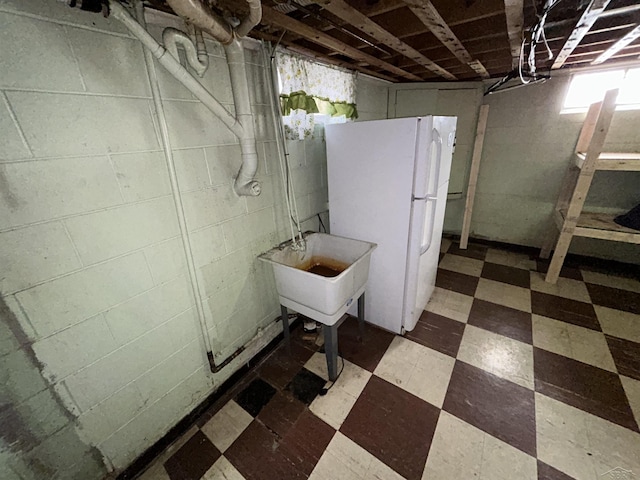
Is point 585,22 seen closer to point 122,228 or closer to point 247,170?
point 247,170

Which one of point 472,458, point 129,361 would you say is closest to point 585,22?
point 472,458

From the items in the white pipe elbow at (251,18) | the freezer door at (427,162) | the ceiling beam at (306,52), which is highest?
the ceiling beam at (306,52)

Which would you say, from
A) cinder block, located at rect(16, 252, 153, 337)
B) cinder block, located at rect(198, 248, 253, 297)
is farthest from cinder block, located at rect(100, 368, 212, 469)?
cinder block, located at rect(16, 252, 153, 337)

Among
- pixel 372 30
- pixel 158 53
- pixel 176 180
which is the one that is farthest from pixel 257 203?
pixel 372 30

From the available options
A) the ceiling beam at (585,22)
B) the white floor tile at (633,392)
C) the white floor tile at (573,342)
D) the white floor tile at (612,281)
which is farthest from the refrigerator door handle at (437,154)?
the white floor tile at (612,281)

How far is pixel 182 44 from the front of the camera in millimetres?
1060

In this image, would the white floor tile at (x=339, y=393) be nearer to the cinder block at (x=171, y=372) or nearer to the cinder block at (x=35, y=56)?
the cinder block at (x=171, y=372)

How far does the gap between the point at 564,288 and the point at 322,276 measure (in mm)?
2600

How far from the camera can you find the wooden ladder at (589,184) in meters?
1.96

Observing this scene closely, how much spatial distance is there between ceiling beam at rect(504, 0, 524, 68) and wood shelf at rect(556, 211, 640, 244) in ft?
5.46

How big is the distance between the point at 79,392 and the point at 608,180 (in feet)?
14.6

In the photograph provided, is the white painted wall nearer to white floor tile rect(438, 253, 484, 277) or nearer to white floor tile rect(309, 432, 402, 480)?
white floor tile rect(438, 253, 484, 277)

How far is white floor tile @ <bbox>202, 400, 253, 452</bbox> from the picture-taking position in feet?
4.49

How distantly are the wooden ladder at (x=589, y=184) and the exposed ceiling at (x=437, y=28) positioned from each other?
0.50m
